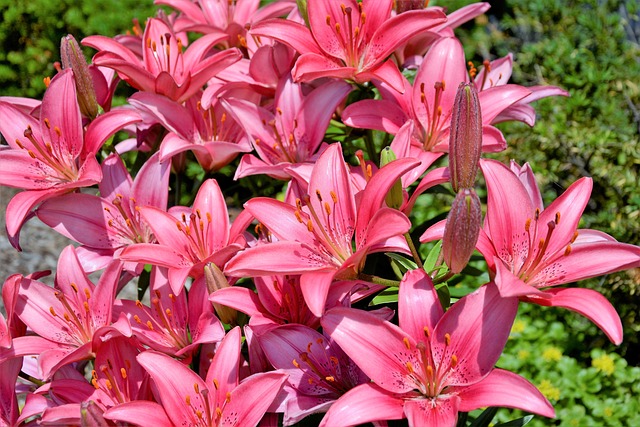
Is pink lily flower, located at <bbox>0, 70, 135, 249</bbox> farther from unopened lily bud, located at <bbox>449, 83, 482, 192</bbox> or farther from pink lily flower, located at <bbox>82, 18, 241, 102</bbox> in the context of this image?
unopened lily bud, located at <bbox>449, 83, 482, 192</bbox>

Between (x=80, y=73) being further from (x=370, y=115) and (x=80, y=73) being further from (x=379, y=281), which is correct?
(x=379, y=281)

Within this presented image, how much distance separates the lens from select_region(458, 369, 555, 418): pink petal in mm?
835

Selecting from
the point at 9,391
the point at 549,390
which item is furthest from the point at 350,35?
the point at 549,390

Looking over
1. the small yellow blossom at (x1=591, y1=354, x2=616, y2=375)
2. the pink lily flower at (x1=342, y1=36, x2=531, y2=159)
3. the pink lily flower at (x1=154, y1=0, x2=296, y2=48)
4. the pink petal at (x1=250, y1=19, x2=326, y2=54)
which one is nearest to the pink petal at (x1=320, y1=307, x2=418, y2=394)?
the pink lily flower at (x1=342, y1=36, x2=531, y2=159)

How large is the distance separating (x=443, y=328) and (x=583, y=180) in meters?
0.30

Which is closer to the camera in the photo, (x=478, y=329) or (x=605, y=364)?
(x=478, y=329)

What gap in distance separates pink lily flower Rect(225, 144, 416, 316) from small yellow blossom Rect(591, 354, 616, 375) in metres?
1.36

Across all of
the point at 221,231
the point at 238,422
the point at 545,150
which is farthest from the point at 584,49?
the point at 238,422

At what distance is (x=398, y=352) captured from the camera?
0.93m

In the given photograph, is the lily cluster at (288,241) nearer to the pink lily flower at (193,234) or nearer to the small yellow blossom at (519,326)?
the pink lily flower at (193,234)

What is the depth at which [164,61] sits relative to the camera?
1.35 m

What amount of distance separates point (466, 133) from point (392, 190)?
0.12 m

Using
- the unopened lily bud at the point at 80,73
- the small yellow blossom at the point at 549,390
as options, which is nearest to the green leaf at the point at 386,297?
the unopened lily bud at the point at 80,73

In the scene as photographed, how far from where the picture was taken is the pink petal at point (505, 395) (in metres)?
0.83
